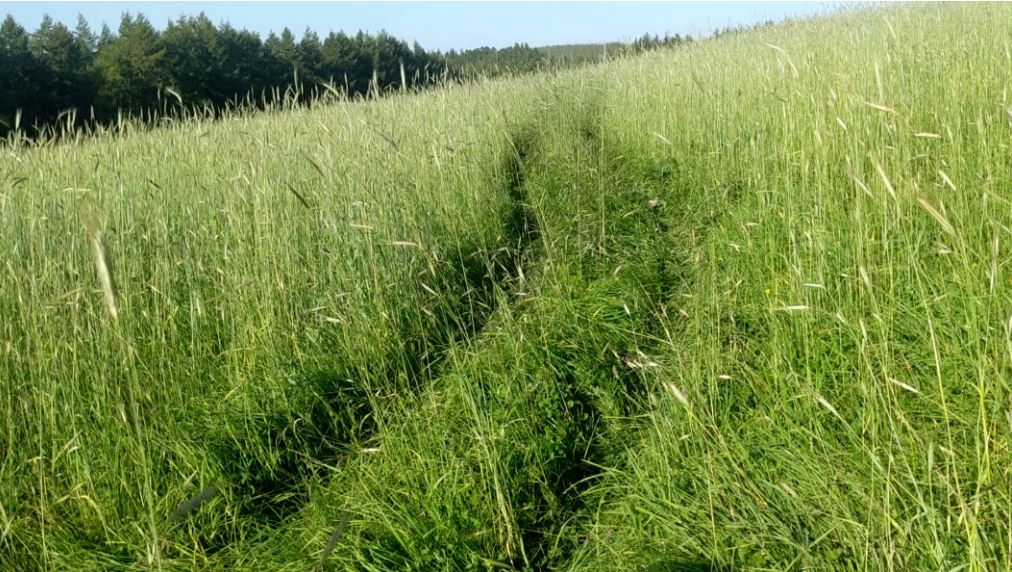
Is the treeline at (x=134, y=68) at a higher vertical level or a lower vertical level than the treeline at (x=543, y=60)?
higher

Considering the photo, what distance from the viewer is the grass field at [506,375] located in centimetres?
189

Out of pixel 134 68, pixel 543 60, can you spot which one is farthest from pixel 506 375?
pixel 134 68

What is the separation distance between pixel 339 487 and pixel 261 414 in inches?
20.0

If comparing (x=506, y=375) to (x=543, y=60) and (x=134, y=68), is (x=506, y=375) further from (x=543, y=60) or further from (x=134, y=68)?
(x=134, y=68)

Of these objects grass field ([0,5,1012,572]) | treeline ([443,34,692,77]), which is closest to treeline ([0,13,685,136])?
treeline ([443,34,692,77])

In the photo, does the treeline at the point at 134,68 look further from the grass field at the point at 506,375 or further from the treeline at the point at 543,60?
the grass field at the point at 506,375

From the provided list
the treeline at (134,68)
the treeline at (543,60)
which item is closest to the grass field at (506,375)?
the treeline at (543,60)

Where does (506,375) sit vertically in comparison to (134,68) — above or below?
below

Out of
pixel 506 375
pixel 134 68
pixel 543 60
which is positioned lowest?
pixel 506 375

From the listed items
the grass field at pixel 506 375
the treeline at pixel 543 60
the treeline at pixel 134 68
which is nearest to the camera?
the grass field at pixel 506 375

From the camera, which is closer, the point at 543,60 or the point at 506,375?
the point at 506,375

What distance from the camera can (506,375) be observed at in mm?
2883

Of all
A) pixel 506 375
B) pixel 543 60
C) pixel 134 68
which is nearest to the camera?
pixel 506 375

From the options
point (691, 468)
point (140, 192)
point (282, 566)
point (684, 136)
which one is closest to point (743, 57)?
point (684, 136)
